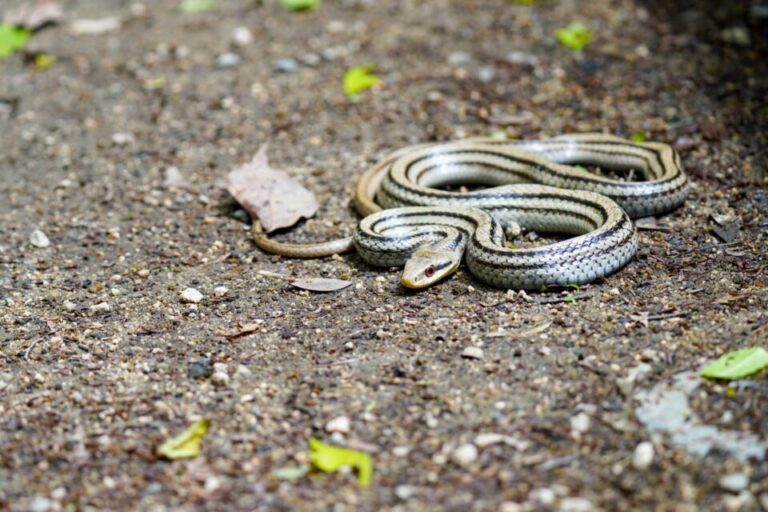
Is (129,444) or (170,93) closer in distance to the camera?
(129,444)

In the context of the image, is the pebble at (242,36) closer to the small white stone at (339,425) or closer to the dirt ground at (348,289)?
the dirt ground at (348,289)

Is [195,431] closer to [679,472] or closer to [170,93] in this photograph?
[679,472]

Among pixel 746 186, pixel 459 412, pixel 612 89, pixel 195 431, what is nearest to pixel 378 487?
pixel 459 412

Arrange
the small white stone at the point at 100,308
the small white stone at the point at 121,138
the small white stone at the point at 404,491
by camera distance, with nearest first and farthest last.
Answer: the small white stone at the point at 404,491 → the small white stone at the point at 100,308 → the small white stone at the point at 121,138

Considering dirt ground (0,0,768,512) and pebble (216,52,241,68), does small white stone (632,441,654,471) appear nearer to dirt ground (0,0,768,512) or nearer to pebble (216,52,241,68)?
dirt ground (0,0,768,512)

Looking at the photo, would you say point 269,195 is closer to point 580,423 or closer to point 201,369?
point 201,369

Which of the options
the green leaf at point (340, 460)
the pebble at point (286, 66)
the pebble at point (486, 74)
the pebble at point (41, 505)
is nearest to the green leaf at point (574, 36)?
the pebble at point (486, 74)

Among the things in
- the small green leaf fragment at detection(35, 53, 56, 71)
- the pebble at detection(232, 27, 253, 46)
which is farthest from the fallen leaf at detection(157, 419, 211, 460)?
the small green leaf fragment at detection(35, 53, 56, 71)
